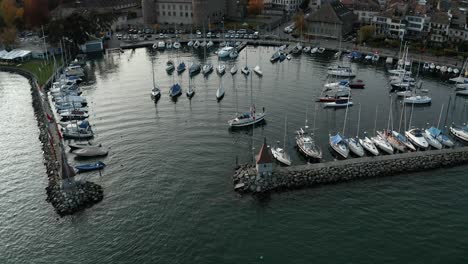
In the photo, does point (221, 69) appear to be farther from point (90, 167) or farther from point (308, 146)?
point (90, 167)

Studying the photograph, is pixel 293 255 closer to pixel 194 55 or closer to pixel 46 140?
pixel 46 140

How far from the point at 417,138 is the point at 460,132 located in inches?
328

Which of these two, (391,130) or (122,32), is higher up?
(122,32)

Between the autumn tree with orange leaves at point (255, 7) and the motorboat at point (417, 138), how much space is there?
100 metres

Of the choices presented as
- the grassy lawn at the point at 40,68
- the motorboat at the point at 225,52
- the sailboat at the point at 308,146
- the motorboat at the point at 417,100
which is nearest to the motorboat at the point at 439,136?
the motorboat at the point at 417,100

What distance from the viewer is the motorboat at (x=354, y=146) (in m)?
61.2

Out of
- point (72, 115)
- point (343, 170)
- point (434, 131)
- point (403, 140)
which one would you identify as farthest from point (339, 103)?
point (72, 115)

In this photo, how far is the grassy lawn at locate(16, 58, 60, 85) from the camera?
3730 inches

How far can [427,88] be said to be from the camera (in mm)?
90125

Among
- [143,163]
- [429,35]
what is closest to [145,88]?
[143,163]

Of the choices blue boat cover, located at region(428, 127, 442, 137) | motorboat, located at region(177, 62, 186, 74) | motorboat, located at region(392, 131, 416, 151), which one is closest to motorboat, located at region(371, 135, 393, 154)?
motorboat, located at region(392, 131, 416, 151)

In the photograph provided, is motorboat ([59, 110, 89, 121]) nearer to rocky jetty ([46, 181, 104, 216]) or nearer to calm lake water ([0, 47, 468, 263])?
calm lake water ([0, 47, 468, 263])

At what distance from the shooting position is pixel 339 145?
61.8 metres

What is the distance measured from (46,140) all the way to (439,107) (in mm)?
66744
